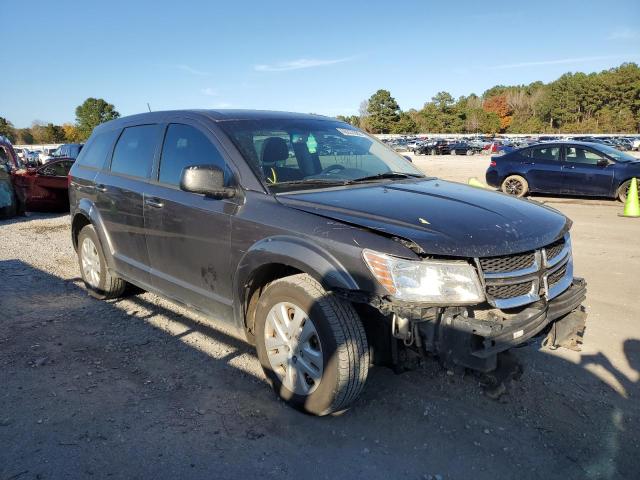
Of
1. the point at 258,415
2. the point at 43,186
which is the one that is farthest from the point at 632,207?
the point at 43,186

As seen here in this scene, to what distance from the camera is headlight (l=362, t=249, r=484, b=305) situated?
253 centimetres

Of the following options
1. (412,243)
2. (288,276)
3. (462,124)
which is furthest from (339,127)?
(462,124)

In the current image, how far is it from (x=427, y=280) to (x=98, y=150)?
4.01 m

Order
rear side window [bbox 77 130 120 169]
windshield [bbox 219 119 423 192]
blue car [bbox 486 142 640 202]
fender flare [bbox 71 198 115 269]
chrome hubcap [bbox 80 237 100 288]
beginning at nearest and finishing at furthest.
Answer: windshield [bbox 219 119 423 192]
fender flare [bbox 71 198 115 269]
rear side window [bbox 77 130 120 169]
chrome hubcap [bbox 80 237 100 288]
blue car [bbox 486 142 640 202]

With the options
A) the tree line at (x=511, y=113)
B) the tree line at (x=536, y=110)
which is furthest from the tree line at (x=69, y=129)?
the tree line at (x=536, y=110)

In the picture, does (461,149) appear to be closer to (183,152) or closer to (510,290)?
(183,152)

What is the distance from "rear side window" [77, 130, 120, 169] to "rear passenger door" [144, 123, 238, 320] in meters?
1.20

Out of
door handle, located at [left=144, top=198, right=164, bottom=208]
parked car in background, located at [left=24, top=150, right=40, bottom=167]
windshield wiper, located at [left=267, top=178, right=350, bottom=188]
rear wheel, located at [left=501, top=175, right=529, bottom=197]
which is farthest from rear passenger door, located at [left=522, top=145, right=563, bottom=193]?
parked car in background, located at [left=24, top=150, right=40, bottom=167]

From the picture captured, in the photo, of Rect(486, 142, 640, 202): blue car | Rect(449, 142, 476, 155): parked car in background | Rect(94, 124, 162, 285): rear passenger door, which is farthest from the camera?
Rect(449, 142, 476, 155): parked car in background

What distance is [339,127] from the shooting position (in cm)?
441

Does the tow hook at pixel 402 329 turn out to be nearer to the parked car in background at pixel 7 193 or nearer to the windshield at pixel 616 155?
the parked car in background at pixel 7 193

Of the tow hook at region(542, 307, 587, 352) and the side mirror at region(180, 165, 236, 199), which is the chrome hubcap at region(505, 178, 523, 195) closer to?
the tow hook at region(542, 307, 587, 352)

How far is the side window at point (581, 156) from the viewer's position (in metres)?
12.8

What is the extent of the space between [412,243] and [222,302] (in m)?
1.56
